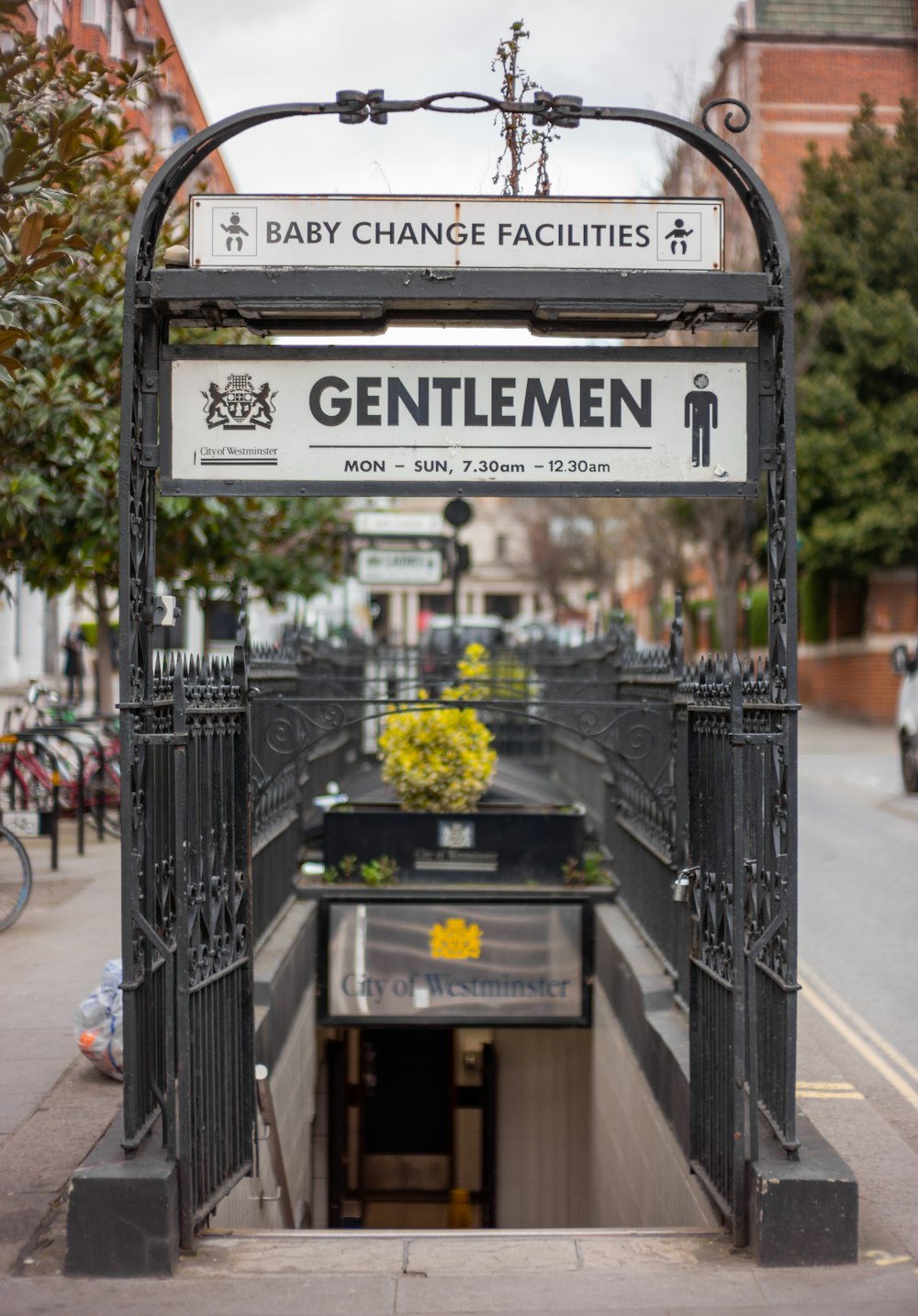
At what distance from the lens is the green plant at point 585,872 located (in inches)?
364

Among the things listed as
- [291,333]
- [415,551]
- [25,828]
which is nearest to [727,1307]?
[291,333]

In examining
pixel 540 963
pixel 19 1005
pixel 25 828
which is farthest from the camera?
pixel 25 828

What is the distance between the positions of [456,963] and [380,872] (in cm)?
84

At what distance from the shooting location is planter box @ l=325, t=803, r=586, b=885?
9430mm

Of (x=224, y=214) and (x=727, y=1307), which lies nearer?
(x=727, y=1307)

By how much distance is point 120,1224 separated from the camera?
4004 mm

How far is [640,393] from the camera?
4.43m

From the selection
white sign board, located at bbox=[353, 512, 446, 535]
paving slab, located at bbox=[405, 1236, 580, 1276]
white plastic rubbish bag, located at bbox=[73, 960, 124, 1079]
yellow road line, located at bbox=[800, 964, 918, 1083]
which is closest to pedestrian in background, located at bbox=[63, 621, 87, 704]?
white sign board, located at bbox=[353, 512, 446, 535]

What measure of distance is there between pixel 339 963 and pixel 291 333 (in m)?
5.34

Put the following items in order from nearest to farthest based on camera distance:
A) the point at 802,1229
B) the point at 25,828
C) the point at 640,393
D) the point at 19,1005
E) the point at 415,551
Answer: the point at 802,1229, the point at 640,393, the point at 19,1005, the point at 25,828, the point at 415,551

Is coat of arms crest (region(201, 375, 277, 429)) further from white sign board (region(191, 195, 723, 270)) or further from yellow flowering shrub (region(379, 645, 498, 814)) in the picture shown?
yellow flowering shrub (region(379, 645, 498, 814))

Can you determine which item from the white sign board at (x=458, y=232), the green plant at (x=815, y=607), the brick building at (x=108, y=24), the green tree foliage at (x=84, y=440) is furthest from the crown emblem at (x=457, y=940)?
the green plant at (x=815, y=607)

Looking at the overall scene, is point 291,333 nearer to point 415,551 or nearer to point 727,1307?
point 727,1307

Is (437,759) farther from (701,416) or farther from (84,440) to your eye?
(701,416)
